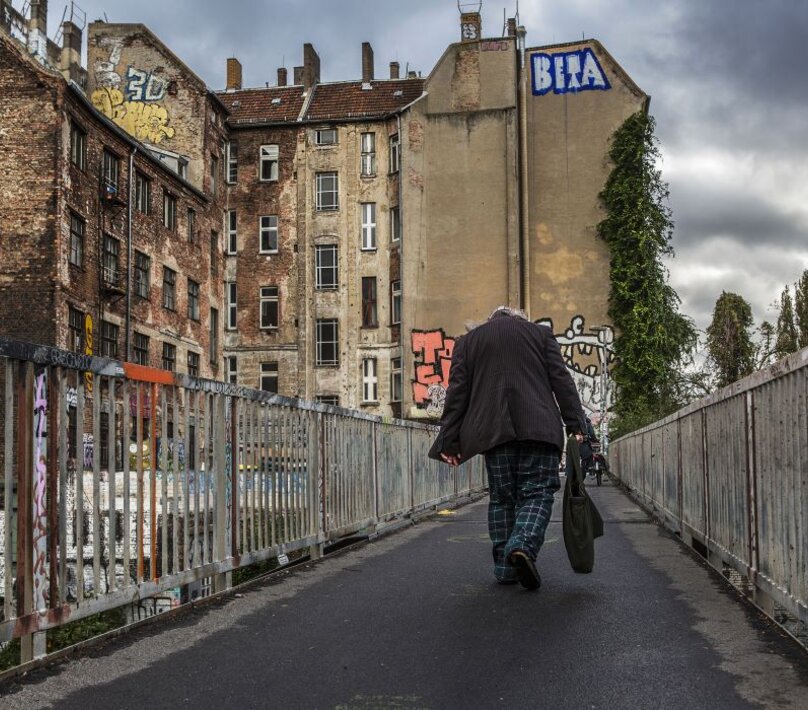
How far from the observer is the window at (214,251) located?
42250mm

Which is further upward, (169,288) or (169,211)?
(169,211)

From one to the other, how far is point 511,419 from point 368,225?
133 ft

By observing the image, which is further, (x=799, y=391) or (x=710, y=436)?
(x=710, y=436)

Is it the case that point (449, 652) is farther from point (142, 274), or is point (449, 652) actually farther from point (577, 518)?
point (142, 274)

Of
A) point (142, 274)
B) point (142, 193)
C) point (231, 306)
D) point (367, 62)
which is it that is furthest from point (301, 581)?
point (367, 62)

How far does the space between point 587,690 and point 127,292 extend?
30.3 m

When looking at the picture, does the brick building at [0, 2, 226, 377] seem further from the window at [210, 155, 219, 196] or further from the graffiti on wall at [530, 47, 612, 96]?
the graffiti on wall at [530, 47, 612, 96]

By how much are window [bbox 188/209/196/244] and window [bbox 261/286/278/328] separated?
807 cm

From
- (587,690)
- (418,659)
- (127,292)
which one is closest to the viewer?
(587,690)

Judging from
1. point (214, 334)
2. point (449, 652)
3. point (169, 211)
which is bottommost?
point (449, 652)

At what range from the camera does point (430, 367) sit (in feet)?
145

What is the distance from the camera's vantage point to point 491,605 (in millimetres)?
6121


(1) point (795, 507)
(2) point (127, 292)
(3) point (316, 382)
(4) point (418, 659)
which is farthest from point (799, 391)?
(3) point (316, 382)

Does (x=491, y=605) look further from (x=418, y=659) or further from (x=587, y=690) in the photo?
(x=587, y=690)
